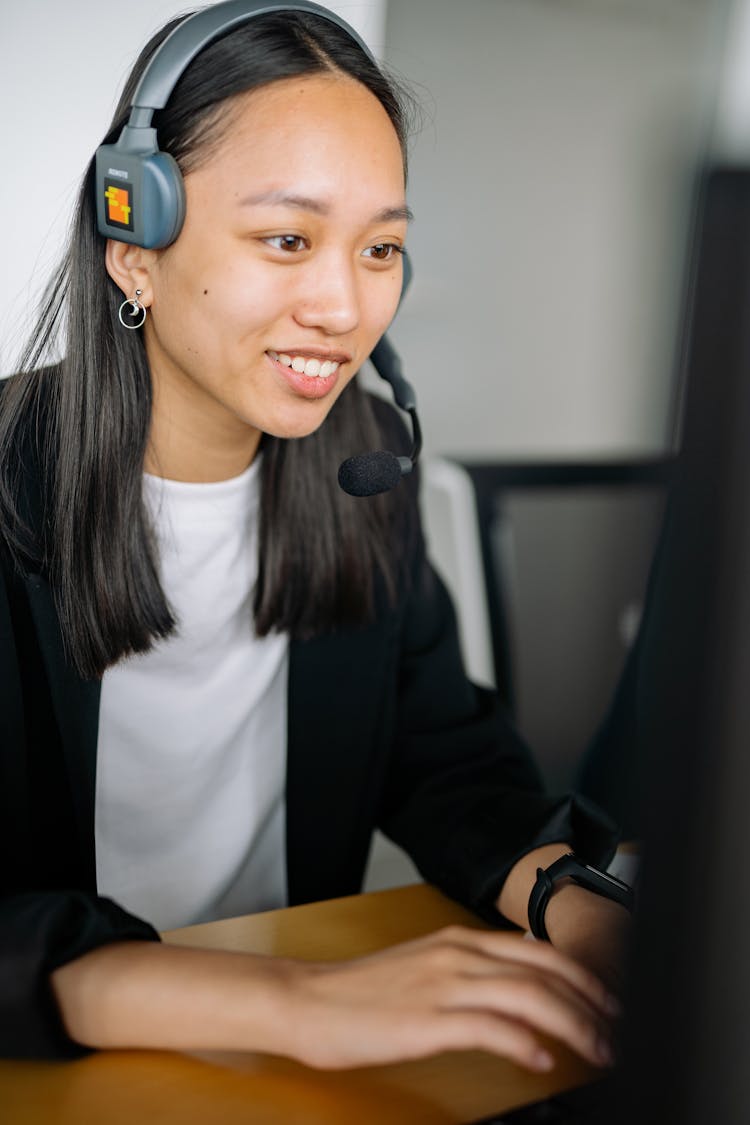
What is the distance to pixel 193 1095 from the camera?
2.10 feet

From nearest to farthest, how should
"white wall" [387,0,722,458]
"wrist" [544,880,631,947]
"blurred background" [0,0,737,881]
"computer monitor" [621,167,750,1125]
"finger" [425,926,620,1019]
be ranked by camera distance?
"computer monitor" [621,167,750,1125]
"finger" [425,926,620,1019]
"wrist" [544,880,631,947]
"blurred background" [0,0,737,881]
"white wall" [387,0,722,458]

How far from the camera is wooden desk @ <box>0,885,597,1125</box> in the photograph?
625mm

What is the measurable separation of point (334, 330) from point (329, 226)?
8cm

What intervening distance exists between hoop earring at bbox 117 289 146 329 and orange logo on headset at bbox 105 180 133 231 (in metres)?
0.07

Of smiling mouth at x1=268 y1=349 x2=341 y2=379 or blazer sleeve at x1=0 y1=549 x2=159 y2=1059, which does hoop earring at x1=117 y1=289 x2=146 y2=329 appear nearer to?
smiling mouth at x1=268 y1=349 x2=341 y2=379

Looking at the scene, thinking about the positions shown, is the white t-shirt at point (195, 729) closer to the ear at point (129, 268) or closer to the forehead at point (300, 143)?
the ear at point (129, 268)

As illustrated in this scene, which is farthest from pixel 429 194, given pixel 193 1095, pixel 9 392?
pixel 193 1095

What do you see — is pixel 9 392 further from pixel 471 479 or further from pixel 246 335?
pixel 471 479

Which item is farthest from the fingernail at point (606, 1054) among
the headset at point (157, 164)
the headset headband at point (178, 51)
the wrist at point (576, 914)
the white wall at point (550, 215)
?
the white wall at point (550, 215)

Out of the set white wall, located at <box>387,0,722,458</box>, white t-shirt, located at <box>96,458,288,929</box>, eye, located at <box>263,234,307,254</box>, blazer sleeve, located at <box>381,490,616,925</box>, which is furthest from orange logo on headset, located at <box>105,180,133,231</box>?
white wall, located at <box>387,0,722,458</box>

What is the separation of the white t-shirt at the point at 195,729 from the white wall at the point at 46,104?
0.36 m

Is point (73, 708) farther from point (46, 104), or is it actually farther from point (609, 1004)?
point (46, 104)

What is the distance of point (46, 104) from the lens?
126 cm

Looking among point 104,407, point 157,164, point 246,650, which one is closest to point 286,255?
point 157,164
